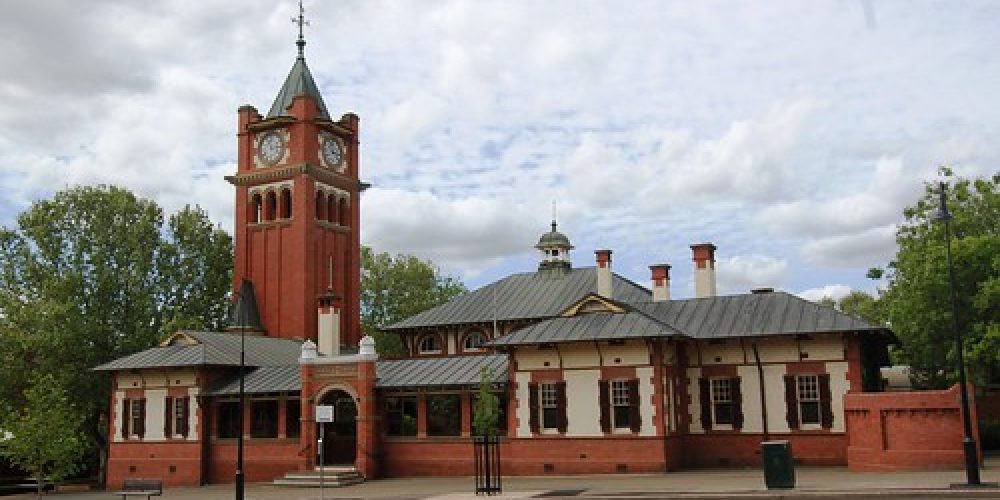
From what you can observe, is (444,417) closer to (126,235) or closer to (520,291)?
(520,291)

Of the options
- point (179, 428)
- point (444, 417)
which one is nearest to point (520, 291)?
point (444, 417)

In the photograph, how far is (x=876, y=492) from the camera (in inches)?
893

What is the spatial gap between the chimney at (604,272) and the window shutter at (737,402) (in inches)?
264

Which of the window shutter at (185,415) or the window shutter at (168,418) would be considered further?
the window shutter at (168,418)

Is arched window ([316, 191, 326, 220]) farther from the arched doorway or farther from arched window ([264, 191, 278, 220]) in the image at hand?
the arched doorway

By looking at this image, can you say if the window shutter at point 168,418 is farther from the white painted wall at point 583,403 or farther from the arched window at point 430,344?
the white painted wall at point 583,403

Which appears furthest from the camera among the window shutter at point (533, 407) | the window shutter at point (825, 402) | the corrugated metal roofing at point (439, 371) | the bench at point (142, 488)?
the corrugated metal roofing at point (439, 371)

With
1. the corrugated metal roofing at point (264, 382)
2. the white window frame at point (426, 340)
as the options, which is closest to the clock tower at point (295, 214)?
the white window frame at point (426, 340)

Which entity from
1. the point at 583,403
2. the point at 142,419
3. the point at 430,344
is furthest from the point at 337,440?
the point at 583,403

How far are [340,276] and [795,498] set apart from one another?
126 feet

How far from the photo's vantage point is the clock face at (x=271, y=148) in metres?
56.4

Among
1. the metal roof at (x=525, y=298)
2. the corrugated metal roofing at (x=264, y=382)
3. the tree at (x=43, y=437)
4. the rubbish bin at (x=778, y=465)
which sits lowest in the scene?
the rubbish bin at (x=778, y=465)

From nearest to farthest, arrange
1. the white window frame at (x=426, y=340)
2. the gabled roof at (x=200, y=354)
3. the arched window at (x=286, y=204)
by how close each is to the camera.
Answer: the gabled roof at (x=200, y=354), the white window frame at (x=426, y=340), the arched window at (x=286, y=204)

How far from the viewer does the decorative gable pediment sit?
Result: 1437 inches
